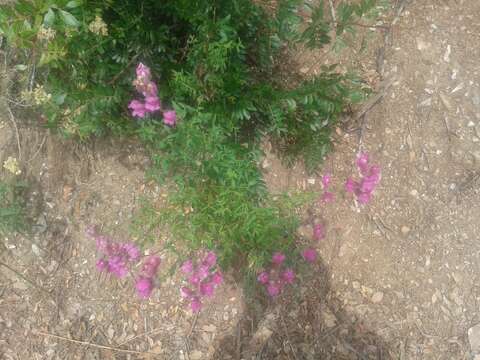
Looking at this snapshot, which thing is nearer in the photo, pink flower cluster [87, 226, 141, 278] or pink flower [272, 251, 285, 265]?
pink flower [272, 251, 285, 265]

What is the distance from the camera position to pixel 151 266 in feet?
10.2

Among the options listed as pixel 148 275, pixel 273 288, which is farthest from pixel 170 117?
pixel 273 288

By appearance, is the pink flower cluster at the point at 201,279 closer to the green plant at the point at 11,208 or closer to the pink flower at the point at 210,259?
the pink flower at the point at 210,259

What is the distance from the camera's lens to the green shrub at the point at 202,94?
2.44 meters

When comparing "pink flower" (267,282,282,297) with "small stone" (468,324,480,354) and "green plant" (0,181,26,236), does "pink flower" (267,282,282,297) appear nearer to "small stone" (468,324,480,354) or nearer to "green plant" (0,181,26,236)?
"small stone" (468,324,480,354)

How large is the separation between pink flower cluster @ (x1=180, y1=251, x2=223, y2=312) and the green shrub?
0.45 ft

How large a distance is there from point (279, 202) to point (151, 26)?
130 centimetres

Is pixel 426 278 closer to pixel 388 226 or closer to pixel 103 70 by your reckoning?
pixel 388 226

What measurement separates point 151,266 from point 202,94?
1.23 meters

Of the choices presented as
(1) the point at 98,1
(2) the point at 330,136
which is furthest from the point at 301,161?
(1) the point at 98,1

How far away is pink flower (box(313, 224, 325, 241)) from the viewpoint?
310cm

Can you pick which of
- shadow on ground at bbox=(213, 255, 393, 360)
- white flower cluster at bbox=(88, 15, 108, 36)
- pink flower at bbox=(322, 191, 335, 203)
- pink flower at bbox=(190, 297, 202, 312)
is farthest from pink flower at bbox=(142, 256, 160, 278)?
white flower cluster at bbox=(88, 15, 108, 36)

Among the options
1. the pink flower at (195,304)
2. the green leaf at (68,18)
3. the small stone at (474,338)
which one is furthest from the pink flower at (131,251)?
the small stone at (474,338)

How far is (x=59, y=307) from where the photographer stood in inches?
126
